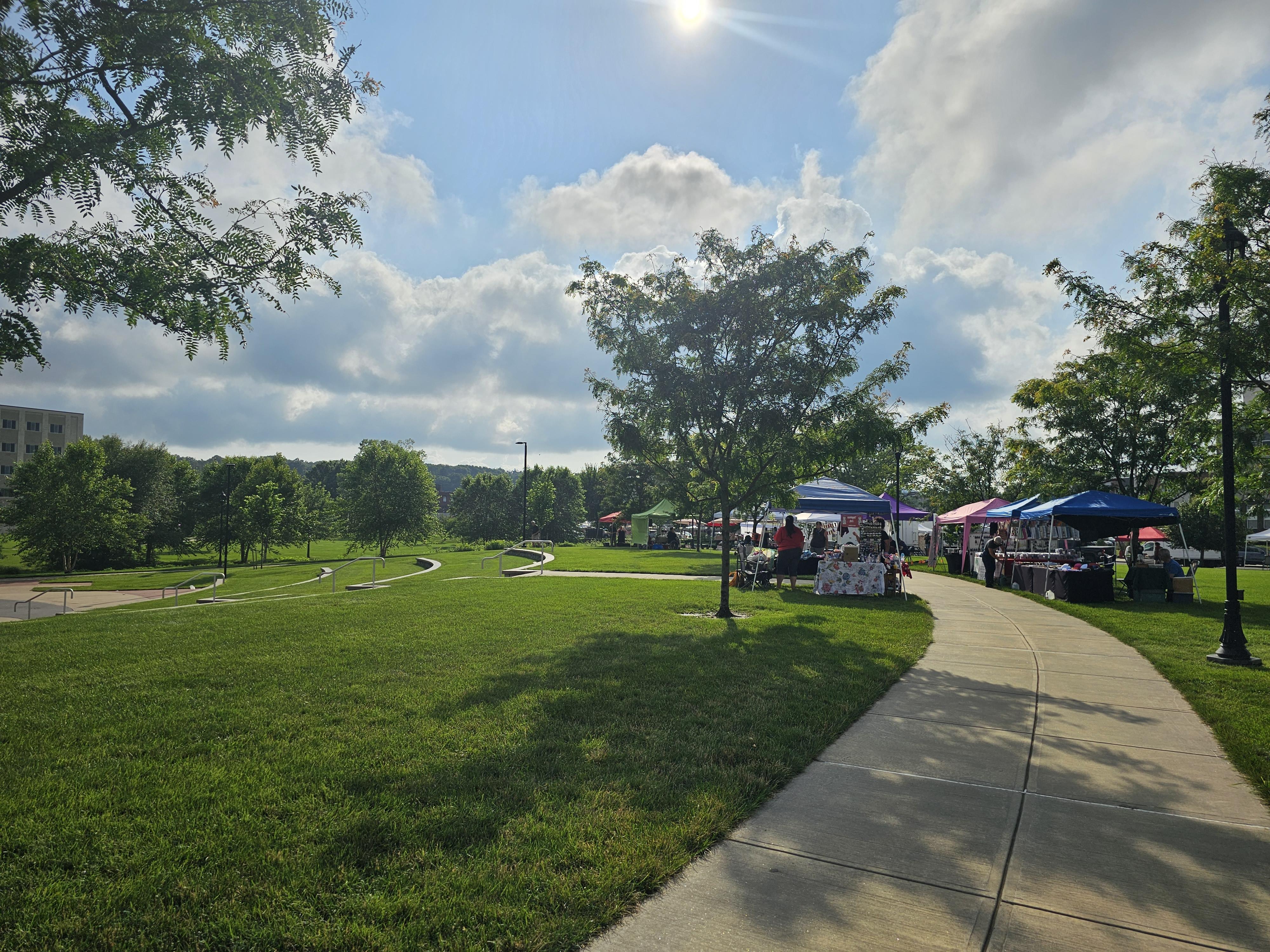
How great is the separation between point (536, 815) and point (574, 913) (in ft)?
3.09

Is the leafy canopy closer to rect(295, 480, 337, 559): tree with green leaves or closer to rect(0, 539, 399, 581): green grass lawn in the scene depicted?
rect(0, 539, 399, 581): green grass lawn

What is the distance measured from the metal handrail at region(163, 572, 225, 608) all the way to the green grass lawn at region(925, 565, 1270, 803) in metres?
17.3

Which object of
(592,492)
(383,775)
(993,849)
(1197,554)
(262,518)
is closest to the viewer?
(993,849)

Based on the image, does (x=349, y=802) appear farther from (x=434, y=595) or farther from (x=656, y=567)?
(x=656, y=567)

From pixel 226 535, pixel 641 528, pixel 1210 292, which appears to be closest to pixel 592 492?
pixel 641 528

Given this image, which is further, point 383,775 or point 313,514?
point 313,514

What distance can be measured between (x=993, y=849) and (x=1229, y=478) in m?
8.62

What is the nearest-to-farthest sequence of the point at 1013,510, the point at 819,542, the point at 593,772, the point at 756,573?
1. the point at 593,772
2. the point at 756,573
3. the point at 819,542
4. the point at 1013,510

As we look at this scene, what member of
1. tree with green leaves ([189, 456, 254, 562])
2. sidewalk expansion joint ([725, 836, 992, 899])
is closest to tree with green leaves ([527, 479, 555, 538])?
tree with green leaves ([189, 456, 254, 562])

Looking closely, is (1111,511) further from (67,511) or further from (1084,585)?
(67,511)

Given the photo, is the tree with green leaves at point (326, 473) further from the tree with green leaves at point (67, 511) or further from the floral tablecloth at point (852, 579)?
the floral tablecloth at point (852, 579)

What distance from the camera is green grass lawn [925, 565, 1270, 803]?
5.42 m

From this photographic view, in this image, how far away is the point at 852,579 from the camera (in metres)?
16.8

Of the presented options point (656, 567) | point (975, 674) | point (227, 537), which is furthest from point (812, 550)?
point (227, 537)
